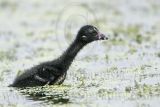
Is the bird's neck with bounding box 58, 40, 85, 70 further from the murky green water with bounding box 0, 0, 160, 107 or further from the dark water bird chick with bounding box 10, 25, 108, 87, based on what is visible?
the murky green water with bounding box 0, 0, 160, 107

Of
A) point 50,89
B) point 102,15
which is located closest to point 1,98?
point 50,89

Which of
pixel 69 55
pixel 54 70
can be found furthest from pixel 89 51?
pixel 54 70

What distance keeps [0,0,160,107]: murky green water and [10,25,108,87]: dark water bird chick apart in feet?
0.81

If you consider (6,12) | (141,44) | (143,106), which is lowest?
(143,106)

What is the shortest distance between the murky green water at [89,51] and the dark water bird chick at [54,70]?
0.25 m

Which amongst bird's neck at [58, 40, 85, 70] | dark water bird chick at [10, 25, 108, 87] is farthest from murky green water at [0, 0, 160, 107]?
bird's neck at [58, 40, 85, 70]

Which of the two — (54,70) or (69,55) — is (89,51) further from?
(54,70)

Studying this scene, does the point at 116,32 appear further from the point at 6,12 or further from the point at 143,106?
the point at 143,106

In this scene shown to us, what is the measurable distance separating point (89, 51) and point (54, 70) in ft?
20.6

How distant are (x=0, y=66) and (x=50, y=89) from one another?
5.17 m

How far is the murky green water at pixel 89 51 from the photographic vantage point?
626 inches

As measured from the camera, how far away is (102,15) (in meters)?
34.8

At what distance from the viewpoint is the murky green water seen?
15.9m

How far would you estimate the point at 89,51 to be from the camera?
2366cm
